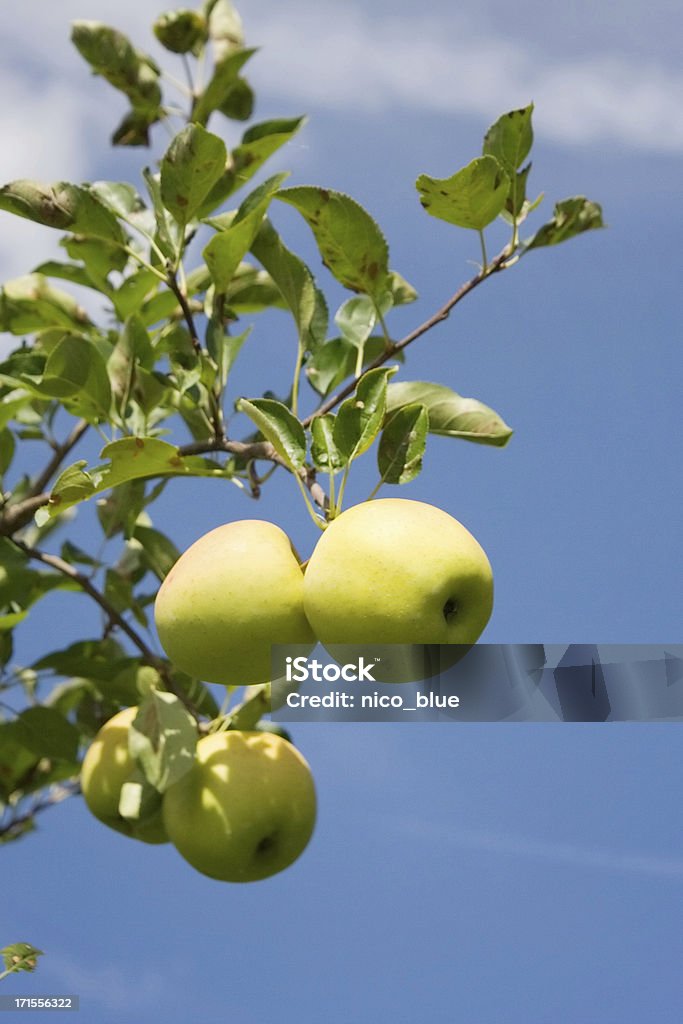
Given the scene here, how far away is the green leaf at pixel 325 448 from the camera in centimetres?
149

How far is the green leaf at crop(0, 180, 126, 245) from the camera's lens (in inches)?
74.4

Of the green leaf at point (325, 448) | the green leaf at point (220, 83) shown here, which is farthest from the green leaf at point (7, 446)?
the green leaf at point (325, 448)

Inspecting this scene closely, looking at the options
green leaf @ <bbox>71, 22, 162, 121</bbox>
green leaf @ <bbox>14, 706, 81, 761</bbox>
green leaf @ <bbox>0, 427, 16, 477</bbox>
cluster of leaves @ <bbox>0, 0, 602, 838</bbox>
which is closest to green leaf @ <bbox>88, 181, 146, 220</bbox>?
cluster of leaves @ <bbox>0, 0, 602, 838</bbox>

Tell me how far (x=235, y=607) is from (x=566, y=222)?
1039 mm

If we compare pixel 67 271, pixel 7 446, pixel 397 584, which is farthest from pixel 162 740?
pixel 67 271

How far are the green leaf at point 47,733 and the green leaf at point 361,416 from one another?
145cm

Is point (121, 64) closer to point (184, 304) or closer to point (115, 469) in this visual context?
point (184, 304)

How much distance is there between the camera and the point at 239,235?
181cm

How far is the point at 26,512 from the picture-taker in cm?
212

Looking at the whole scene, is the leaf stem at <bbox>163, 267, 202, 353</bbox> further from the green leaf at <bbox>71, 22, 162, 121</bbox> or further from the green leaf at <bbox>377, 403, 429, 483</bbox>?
the green leaf at <bbox>71, 22, 162, 121</bbox>

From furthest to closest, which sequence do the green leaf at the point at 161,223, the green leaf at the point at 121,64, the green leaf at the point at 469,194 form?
the green leaf at the point at 121,64 < the green leaf at the point at 161,223 < the green leaf at the point at 469,194

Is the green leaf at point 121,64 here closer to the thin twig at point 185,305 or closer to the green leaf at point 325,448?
the thin twig at point 185,305

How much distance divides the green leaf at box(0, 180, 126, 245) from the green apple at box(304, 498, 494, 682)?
92 centimetres

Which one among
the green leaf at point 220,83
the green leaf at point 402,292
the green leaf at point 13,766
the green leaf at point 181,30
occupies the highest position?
the green leaf at point 181,30
